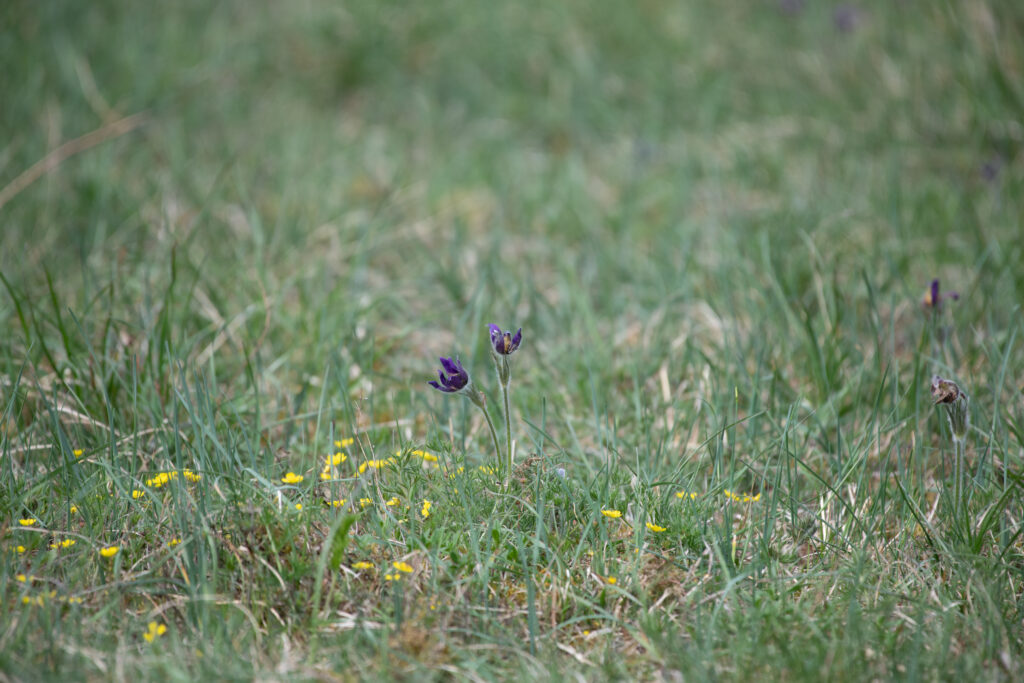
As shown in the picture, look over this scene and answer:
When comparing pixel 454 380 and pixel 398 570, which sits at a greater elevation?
pixel 454 380

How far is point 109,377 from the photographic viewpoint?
2.45m

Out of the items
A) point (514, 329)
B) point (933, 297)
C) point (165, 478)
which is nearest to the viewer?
point (165, 478)

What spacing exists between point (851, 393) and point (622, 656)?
4.11ft

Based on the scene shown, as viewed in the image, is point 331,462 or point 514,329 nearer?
point 331,462

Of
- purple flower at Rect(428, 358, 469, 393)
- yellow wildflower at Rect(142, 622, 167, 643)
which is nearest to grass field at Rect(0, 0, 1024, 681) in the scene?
yellow wildflower at Rect(142, 622, 167, 643)

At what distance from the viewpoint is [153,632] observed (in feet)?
5.52

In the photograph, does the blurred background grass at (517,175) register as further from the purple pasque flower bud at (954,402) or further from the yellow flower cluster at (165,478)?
the purple pasque flower bud at (954,402)

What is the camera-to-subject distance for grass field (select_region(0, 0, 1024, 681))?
1.78 meters

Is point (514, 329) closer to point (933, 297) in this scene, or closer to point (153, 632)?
point (933, 297)

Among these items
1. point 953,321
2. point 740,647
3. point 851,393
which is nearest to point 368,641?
point 740,647

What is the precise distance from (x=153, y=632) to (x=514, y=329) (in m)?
1.58

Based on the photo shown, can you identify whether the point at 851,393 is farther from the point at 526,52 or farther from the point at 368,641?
the point at 526,52

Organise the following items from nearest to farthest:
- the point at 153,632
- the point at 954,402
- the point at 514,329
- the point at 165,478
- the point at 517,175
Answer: the point at 153,632 → the point at 954,402 → the point at 165,478 → the point at 514,329 → the point at 517,175

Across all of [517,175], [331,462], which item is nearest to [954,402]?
[331,462]
